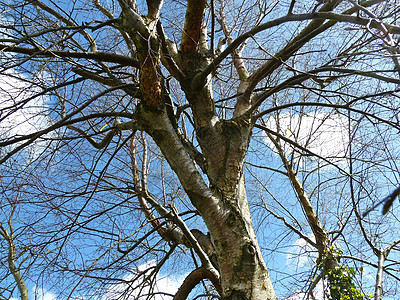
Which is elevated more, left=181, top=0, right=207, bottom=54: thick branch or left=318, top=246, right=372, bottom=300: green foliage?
left=181, top=0, right=207, bottom=54: thick branch

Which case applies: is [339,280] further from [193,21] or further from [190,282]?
[193,21]

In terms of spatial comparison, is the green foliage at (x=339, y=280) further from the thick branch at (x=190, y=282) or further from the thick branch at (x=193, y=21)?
the thick branch at (x=193, y=21)

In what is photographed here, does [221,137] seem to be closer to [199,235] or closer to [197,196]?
[197,196]

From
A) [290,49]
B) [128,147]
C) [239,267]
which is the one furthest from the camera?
[128,147]

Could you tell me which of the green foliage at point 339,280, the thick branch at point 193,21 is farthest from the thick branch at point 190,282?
the thick branch at point 193,21

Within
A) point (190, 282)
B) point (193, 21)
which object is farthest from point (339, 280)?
point (193, 21)

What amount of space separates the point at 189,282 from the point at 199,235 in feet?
2.10

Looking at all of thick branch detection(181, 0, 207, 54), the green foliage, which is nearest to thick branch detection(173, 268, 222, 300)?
the green foliage

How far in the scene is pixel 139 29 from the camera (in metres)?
2.51

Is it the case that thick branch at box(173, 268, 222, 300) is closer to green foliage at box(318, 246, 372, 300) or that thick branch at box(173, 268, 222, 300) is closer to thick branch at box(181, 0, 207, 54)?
green foliage at box(318, 246, 372, 300)

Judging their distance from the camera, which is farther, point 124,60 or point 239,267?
point 124,60

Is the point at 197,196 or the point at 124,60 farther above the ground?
the point at 124,60

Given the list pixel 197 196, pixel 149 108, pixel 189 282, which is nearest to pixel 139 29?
pixel 149 108

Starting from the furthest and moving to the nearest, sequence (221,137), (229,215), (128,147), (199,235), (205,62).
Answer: (128,147), (199,235), (205,62), (221,137), (229,215)
